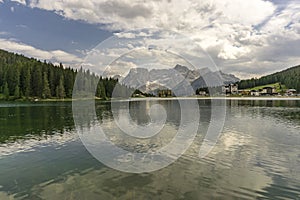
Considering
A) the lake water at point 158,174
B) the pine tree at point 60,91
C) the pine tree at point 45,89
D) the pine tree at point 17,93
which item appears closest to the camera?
the lake water at point 158,174

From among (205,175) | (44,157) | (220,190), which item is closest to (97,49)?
(44,157)

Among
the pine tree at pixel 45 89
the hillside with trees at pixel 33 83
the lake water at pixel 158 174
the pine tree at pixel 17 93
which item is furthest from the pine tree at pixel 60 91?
the lake water at pixel 158 174

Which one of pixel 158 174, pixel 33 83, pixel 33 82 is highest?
pixel 33 82

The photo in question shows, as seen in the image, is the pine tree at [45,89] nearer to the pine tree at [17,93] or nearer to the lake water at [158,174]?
the pine tree at [17,93]

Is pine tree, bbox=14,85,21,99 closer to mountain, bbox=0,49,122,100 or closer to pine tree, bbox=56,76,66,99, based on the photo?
mountain, bbox=0,49,122,100

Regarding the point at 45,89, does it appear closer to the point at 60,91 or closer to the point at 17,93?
the point at 60,91

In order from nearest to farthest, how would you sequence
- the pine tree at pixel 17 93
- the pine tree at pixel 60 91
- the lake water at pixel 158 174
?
1. the lake water at pixel 158 174
2. the pine tree at pixel 17 93
3. the pine tree at pixel 60 91

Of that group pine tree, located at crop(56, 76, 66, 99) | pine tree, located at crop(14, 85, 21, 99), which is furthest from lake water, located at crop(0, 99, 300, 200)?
pine tree, located at crop(56, 76, 66, 99)

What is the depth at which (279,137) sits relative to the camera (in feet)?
114

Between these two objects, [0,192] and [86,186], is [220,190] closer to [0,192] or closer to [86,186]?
[86,186]

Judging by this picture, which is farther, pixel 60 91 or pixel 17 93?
pixel 60 91

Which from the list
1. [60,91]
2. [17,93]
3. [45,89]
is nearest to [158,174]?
[45,89]

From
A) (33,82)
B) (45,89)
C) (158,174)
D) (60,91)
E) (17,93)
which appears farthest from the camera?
(60,91)

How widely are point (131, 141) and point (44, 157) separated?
11259mm
